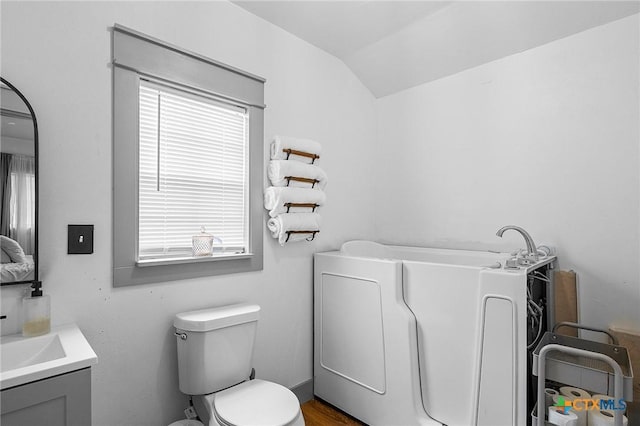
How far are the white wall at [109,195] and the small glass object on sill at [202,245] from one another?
0.49 feet

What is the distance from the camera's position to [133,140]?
1.64 m

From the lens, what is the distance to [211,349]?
167 centimetres

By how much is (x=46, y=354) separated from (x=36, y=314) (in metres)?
0.16

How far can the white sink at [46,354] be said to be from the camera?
0.99m

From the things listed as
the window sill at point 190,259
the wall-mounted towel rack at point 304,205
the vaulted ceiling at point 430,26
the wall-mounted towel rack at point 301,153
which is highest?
the vaulted ceiling at point 430,26

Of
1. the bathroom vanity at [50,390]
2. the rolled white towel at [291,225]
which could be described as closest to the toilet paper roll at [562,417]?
the rolled white towel at [291,225]

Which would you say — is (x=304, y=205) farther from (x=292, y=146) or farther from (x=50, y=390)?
(x=50, y=390)

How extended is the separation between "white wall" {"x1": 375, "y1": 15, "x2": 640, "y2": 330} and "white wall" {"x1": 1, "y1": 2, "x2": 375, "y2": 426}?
1036 millimetres

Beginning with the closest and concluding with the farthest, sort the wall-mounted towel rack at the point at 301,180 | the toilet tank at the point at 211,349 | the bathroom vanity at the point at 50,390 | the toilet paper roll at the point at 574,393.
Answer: the bathroom vanity at the point at 50,390 → the toilet paper roll at the point at 574,393 → the toilet tank at the point at 211,349 → the wall-mounted towel rack at the point at 301,180

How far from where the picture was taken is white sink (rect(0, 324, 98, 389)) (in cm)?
99

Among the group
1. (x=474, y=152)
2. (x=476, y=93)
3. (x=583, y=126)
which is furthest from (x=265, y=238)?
(x=583, y=126)

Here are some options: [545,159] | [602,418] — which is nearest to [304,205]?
[545,159]

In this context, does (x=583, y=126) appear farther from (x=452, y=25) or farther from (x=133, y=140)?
(x=133, y=140)

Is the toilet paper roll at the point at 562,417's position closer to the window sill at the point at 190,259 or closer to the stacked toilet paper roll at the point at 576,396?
the stacked toilet paper roll at the point at 576,396
